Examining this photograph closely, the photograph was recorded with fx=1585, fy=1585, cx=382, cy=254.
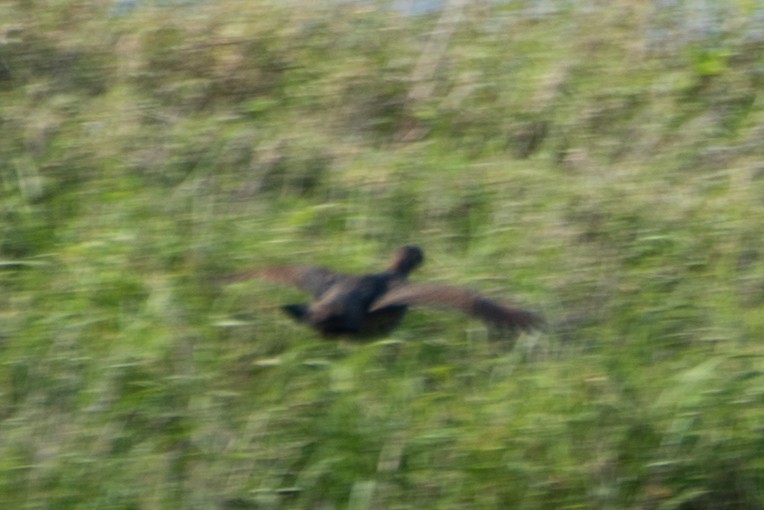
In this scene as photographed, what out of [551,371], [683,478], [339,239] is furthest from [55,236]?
[683,478]

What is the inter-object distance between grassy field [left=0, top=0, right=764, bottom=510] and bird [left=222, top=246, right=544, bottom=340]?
7 centimetres

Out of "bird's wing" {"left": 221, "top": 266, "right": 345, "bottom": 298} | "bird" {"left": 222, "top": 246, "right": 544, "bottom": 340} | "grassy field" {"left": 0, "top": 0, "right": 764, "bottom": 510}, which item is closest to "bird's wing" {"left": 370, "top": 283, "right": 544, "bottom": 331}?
"bird" {"left": 222, "top": 246, "right": 544, "bottom": 340}

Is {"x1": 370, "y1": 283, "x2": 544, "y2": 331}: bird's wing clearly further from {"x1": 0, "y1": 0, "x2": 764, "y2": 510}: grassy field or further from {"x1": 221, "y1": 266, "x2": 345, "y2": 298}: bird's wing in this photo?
{"x1": 221, "y1": 266, "x2": 345, "y2": 298}: bird's wing

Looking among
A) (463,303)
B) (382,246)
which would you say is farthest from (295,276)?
(463,303)

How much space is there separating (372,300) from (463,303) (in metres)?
0.33

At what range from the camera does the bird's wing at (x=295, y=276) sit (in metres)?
5.41

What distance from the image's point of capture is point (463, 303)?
16.8 feet

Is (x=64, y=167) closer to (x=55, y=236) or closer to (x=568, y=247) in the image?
(x=55, y=236)

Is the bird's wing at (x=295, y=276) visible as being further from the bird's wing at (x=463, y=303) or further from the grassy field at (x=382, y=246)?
the bird's wing at (x=463, y=303)

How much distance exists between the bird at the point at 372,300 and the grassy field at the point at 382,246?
72 mm

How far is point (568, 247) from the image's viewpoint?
18.3 ft

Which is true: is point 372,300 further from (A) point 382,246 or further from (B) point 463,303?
(A) point 382,246

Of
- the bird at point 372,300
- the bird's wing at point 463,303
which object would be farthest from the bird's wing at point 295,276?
the bird's wing at point 463,303

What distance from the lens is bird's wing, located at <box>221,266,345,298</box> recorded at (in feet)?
17.7
